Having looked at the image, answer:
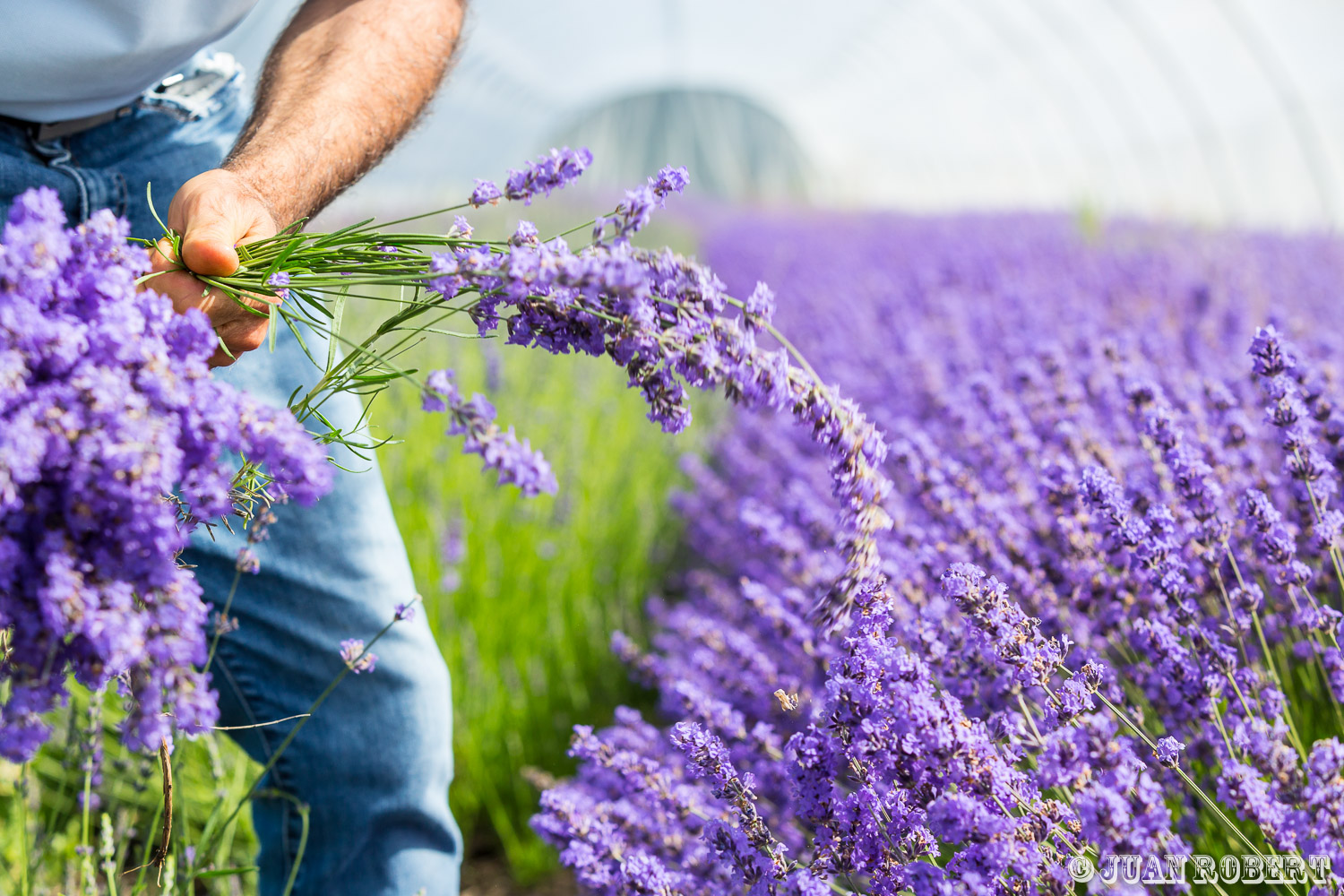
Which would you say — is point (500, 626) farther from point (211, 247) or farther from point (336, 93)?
point (211, 247)

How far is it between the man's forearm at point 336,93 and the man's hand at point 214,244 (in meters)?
0.09

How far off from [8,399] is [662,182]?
1.76ft

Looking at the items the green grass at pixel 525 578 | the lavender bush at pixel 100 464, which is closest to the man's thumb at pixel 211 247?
the lavender bush at pixel 100 464

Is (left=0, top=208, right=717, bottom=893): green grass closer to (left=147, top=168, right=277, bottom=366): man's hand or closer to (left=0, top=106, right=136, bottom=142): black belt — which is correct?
(left=147, top=168, right=277, bottom=366): man's hand

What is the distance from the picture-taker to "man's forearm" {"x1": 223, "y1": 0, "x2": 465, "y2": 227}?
1041mm

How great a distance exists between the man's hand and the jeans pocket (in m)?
0.56

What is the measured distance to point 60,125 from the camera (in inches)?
49.1

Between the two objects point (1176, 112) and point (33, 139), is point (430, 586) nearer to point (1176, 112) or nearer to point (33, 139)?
point (33, 139)

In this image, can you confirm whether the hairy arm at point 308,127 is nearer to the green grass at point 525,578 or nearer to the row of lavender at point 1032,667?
the row of lavender at point 1032,667

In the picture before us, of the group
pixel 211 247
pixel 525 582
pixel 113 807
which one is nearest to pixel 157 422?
pixel 211 247

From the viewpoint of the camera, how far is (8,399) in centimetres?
58

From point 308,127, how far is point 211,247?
1.22ft

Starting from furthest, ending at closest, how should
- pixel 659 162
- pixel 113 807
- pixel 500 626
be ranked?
pixel 659 162 → pixel 500 626 → pixel 113 807

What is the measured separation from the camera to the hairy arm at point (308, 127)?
33.2 inches
